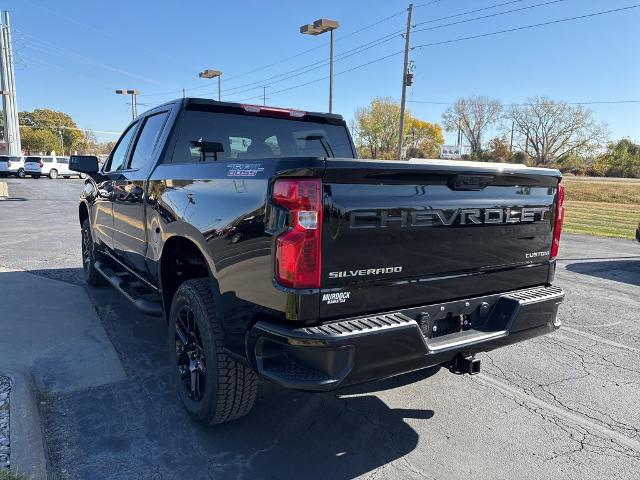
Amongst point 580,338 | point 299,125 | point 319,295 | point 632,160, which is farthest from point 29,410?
point 632,160

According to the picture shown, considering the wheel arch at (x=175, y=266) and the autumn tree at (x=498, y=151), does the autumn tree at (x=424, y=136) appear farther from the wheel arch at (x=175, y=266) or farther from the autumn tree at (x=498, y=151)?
the wheel arch at (x=175, y=266)

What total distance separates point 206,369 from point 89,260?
4169mm

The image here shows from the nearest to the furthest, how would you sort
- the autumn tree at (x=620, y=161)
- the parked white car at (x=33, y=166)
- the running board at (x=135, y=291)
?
the running board at (x=135, y=291)
the parked white car at (x=33, y=166)
the autumn tree at (x=620, y=161)

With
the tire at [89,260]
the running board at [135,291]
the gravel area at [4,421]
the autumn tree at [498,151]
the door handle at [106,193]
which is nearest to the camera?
the gravel area at [4,421]

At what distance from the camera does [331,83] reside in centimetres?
2742

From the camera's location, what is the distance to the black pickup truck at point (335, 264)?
222 centimetres

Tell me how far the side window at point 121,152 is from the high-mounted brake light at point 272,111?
58.1 inches

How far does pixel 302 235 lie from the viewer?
7.21 feet

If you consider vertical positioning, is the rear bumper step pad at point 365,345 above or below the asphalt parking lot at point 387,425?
above

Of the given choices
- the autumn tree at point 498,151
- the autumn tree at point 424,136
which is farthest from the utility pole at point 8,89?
the autumn tree at point 424,136

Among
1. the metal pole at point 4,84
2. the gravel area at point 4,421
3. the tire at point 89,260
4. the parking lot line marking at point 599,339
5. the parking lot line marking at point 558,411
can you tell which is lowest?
the parking lot line marking at point 558,411

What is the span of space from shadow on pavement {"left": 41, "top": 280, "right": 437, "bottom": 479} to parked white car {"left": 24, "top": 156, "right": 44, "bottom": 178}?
4024 centimetres

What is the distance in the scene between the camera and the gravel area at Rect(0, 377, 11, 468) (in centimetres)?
258

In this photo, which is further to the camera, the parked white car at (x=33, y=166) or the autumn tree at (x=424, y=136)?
the autumn tree at (x=424, y=136)
